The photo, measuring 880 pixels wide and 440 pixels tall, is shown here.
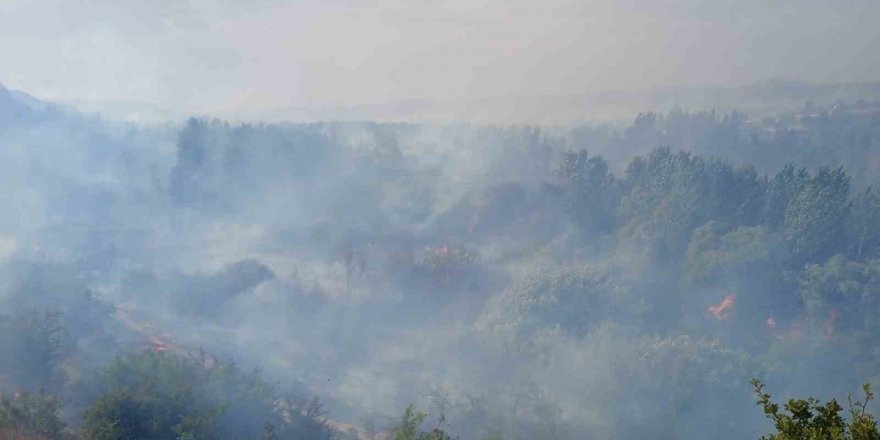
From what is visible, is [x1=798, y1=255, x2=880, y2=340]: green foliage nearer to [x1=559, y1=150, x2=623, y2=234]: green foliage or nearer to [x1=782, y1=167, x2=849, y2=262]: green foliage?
[x1=782, y1=167, x2=849, y2=262]: green foliage

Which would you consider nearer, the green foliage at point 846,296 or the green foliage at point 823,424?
the green foliage at point 823,424

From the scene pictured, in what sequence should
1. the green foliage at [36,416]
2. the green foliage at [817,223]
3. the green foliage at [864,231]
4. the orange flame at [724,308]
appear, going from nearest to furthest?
1. the green foliage at [36,416]
2. the orange flame at [724,308]
3. the green foliage at [817,223]
4. the green foliage at [864,231]

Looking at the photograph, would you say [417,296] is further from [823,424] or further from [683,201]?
[823,424]

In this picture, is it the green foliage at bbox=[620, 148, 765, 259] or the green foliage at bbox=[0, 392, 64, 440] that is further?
the green foliage at bbox=[620, 148, 765, 259]

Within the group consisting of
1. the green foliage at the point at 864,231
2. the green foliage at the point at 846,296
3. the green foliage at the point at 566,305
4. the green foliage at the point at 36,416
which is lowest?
the green foliage at the point at 36,416

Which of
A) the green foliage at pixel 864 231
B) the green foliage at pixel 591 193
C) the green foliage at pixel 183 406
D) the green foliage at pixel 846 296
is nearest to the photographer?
the green foliage at pixel 183 406

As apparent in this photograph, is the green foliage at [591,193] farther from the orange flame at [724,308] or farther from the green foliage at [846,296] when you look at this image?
the green foliage at [846,296]

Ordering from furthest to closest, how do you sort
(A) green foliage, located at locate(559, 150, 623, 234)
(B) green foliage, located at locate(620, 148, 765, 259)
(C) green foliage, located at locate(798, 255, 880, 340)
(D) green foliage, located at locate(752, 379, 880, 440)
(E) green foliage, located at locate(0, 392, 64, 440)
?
(A) green foliage, located at locate(559, 150, 623, 234) → (B) green foliage, located at locate(620, 148, 765, 259) → (C) green foliage, located at locate(798, 255, 880, 340) → (E) green foliage, located at locate(0, 392, 64, 440) → (D) green foliage, located at locate(752, 379, 880, 440)

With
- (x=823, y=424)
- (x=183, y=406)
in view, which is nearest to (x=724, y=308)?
(x=183, y=406)

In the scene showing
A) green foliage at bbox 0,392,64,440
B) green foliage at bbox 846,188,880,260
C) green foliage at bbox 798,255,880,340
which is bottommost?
green foliage at bbox 0,392,64,440

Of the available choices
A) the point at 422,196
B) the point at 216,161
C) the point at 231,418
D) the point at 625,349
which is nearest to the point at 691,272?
the point at 625,349

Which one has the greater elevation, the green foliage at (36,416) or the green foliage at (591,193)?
the green foliage at (591,193)

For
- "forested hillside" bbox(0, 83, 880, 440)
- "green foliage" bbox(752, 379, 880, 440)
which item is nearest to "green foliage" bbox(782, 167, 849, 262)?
"forested hillside" bbox(0, 83, 880, 440)

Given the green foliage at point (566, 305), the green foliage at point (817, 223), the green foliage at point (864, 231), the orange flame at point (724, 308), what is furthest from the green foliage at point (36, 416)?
the green foliage at point (864, 231)
